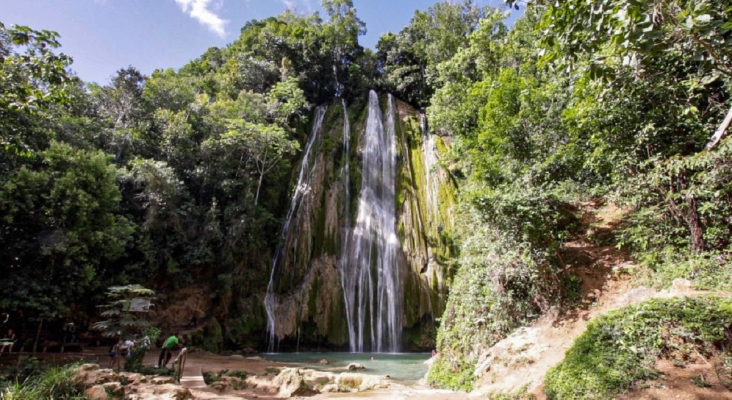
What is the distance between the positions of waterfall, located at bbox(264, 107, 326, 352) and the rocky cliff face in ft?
0.18

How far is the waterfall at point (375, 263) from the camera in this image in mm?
17219

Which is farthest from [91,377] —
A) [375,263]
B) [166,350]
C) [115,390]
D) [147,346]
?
[375,263]

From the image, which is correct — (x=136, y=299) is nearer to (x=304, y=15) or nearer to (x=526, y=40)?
(x=526, y=40)

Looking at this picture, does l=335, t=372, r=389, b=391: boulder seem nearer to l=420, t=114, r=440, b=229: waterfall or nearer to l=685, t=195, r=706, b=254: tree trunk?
l=685, t=195, r=706, b=254: tree trunk

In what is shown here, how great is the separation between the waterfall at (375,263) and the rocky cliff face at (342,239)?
1.06ft

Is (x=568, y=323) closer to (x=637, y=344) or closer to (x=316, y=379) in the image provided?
(x=637, y=344)

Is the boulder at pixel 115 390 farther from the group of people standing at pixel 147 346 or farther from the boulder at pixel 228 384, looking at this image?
the group of people standing at pixel 147 346

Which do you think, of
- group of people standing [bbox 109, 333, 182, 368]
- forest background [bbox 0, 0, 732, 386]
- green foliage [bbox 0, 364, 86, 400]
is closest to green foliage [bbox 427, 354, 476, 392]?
forest background [bbox 0, 0, 732, 386]

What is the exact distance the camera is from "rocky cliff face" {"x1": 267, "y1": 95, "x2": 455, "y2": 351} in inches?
691

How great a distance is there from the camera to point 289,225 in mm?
20203

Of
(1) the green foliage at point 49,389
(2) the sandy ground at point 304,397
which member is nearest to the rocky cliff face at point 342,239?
(2) the sandy ground at point 304,397

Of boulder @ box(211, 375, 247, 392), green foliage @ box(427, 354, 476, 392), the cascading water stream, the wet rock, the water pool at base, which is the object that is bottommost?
the water pool at base

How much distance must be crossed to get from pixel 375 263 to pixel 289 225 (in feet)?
17.2

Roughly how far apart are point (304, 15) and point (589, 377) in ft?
119
